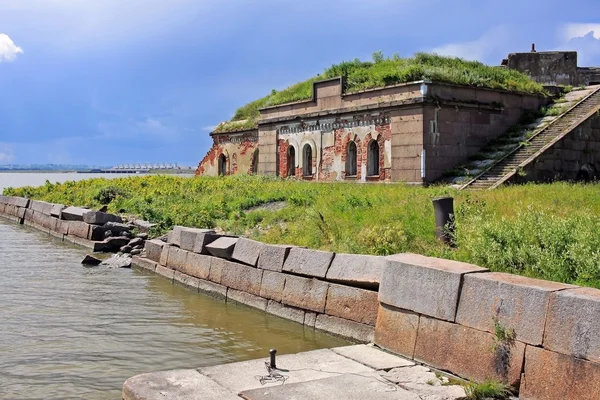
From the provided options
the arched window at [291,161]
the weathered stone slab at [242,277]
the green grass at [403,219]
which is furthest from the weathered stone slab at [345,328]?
the arched window at [291,161]

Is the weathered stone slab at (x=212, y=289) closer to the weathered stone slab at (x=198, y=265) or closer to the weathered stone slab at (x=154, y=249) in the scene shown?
the weathered stone slab at (x=198, y=265)

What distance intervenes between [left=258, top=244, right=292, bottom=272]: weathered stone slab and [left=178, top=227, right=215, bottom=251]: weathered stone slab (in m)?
2.43

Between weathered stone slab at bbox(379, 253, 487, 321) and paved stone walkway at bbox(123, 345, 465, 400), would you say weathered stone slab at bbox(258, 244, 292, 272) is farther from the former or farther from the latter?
paved stone walkway at bbox(123, 345, 465, 400)

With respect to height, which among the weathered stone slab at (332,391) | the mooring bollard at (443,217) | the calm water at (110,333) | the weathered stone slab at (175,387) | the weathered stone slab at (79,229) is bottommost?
the calm water at (110,333)

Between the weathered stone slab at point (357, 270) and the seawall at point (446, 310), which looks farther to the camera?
the weathered stone slab at point (357, 270)

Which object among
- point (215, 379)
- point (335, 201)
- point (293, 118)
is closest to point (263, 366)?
point (215, 379)

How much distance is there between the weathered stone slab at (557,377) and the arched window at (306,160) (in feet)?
71.1

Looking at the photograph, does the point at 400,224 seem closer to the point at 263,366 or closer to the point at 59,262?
the point at 263,366

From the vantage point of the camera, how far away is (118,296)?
11617 millimetres

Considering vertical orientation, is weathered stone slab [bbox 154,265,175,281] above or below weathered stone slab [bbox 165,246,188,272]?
below

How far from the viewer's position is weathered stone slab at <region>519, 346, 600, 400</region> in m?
5.15

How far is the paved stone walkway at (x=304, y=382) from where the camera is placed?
219 inches

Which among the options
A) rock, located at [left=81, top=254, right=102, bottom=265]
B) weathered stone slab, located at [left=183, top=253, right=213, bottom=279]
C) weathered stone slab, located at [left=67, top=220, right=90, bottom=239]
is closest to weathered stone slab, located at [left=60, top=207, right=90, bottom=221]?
weathered stone slab, located at [left=67, top=220, right=90, bottom=239]

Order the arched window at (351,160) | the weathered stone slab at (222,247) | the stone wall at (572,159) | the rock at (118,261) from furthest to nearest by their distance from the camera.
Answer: the arched window at (351,160)
the stone wall at (572,159)
the rock at (118,261)
the weathered stone slab at (222,247)
